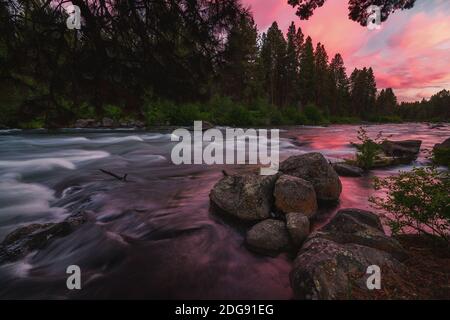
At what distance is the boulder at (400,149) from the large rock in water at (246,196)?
8.12 meters

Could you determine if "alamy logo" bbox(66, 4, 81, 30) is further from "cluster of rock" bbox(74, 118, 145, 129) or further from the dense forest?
"cluster of rock" bbox(74, 118, 145, 129)

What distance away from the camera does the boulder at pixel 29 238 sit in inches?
161

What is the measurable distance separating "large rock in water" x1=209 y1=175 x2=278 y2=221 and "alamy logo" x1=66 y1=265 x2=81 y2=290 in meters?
2.54

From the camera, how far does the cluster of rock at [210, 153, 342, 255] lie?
13.3ft

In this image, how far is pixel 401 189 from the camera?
3.86m

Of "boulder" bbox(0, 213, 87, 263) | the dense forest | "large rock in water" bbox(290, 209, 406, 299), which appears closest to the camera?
"large rock in water" bbox(290, 209, 406, 299)

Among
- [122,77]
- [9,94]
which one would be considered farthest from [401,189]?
[9,94]

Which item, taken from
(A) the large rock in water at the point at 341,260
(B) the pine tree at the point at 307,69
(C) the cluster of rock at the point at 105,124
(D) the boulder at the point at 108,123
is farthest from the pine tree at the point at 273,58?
(A) the large rock in water at the point at 341,260

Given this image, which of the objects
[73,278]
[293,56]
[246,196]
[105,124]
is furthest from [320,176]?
[293,56]

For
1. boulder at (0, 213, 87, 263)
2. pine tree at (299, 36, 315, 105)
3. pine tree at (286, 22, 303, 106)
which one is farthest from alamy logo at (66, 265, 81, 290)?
pine tree at (299, 36, 315, 105)

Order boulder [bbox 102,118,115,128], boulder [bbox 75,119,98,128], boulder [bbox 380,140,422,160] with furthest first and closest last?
boulder [bbox 102,118,115,128]
boulder [bbox 75,119,98,128]
boulder [bbox 380,140,422,160]

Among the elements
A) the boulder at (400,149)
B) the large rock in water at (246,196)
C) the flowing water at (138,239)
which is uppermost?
the boulder at (400,149)

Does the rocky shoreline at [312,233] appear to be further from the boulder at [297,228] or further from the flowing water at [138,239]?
the flowing water at [138,239]
